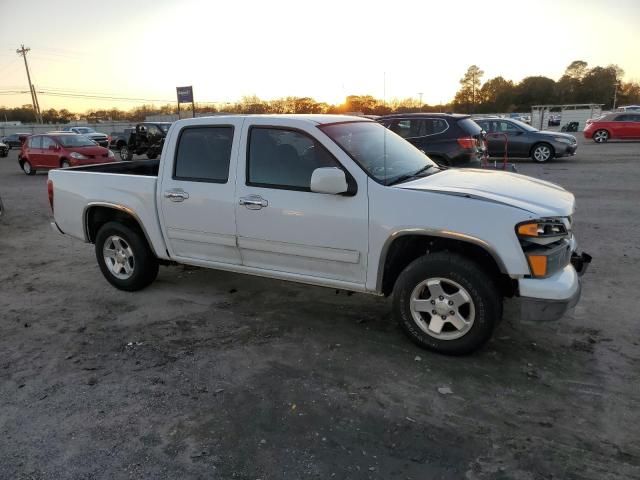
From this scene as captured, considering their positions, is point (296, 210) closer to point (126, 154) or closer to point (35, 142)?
point (35, 142)

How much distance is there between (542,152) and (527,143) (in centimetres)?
60

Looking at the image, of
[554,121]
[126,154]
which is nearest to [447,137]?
[126,154]

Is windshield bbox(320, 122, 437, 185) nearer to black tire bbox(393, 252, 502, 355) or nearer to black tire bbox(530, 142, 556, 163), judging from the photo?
black tire bbox(393, 252, 502, 355)

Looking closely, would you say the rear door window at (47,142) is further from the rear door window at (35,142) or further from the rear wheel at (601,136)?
the rear wheel at (601,136)

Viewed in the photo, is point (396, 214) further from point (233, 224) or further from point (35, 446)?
point (35, 446)

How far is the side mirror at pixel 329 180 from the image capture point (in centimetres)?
368

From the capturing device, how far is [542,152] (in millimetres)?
16953

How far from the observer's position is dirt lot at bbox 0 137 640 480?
272 cm

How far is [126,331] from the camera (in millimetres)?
4477

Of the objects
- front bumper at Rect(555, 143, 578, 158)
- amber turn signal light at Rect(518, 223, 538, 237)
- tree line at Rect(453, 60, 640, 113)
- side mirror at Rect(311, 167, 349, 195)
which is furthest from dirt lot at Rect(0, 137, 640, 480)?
tree line at Rect(453, 60, 640, 113)

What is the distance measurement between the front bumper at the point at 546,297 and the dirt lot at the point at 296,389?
476 mm

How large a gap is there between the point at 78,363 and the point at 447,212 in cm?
312

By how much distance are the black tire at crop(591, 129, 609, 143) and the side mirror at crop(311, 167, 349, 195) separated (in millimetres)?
25994

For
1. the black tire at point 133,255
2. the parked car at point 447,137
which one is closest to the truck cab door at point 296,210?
the black tire at point 133,255
